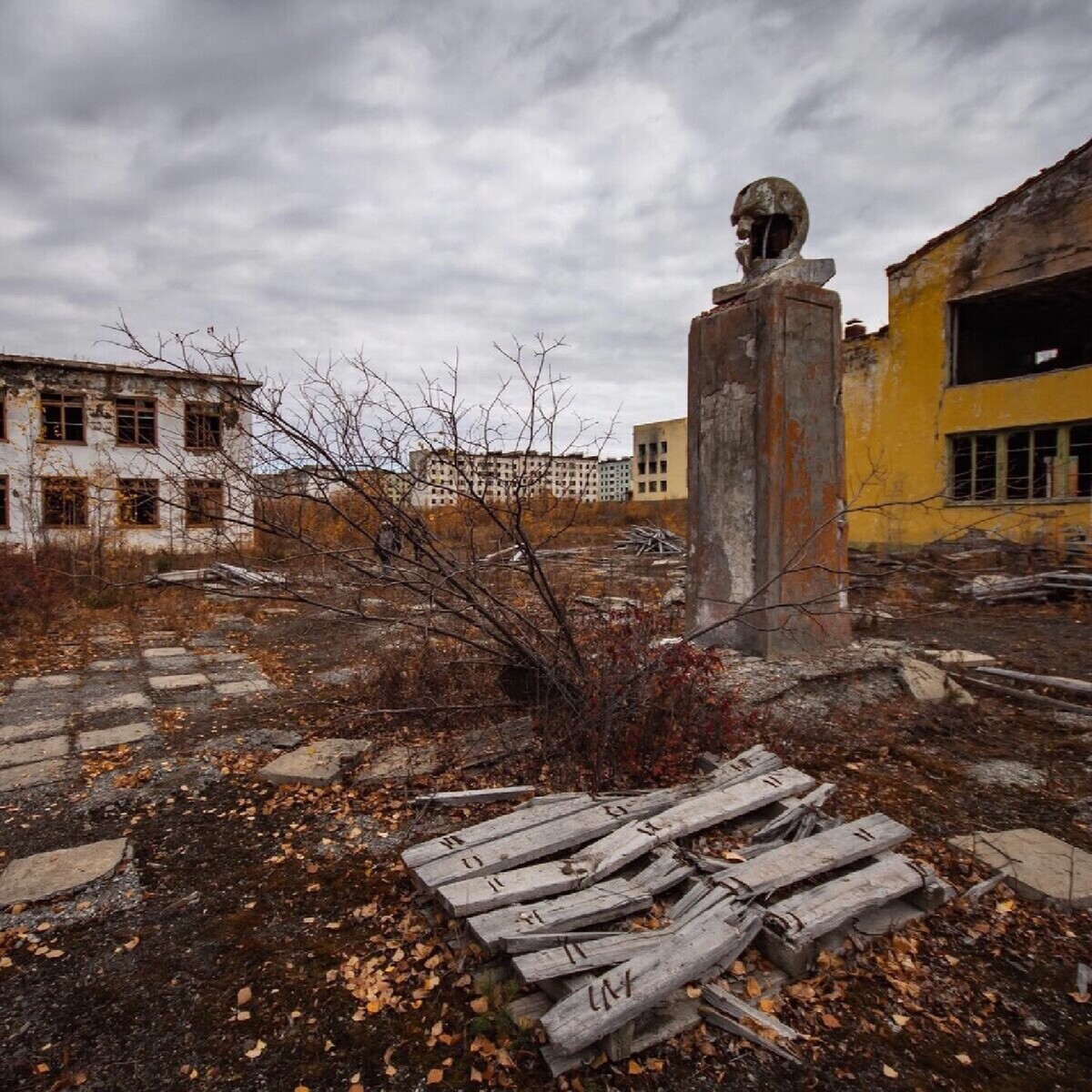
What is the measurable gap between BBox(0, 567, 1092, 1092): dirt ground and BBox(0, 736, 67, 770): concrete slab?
41cm

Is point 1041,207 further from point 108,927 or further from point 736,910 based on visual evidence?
point 108,927

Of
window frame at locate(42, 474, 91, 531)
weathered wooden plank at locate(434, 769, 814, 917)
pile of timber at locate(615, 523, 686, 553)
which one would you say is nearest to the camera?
weathered wooden plank at locate(434, 769, 814, 917)

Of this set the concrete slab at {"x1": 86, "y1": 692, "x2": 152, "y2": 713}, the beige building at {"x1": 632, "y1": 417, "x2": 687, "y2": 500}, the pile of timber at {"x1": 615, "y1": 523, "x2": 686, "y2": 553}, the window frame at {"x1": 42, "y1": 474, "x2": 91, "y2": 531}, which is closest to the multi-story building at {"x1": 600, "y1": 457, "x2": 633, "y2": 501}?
the beige building at {"x1": 632, "y1": 417, "x2": 687, "y2": 500}

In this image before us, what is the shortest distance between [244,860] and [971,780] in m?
4.15

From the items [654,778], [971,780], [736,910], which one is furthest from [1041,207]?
[736,910]

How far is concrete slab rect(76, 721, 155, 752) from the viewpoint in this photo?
15.8 feet

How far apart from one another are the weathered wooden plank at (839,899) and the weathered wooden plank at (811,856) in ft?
0.22

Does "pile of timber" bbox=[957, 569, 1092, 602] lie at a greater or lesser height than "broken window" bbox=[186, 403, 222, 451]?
lesser

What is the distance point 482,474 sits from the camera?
443 centimetres

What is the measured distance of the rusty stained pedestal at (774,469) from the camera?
6.19 metres

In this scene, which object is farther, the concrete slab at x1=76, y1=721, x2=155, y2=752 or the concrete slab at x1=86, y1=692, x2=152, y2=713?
the concrete slab at x1=86, y1=692, x2=152, y2=713

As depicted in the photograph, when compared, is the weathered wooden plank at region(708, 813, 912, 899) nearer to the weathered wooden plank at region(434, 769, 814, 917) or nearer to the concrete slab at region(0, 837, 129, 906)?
the weathered wooden plank at region(434, 769, 814, 917)

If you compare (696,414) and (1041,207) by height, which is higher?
(1041,207)

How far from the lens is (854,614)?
8.67 m
